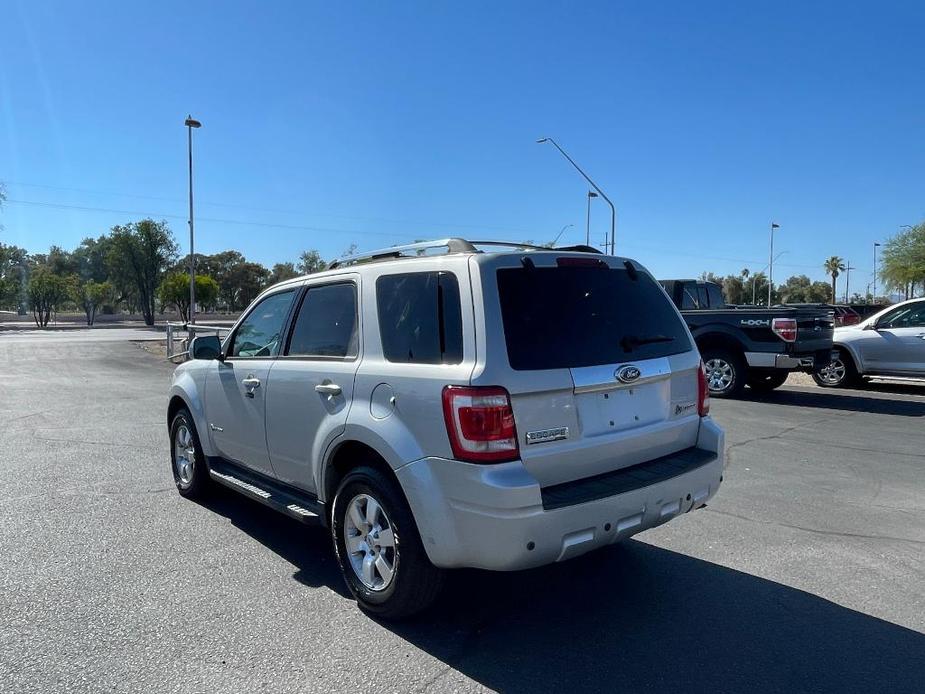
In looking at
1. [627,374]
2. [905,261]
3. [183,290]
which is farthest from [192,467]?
[183,290]

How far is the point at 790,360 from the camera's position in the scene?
10.9 metres

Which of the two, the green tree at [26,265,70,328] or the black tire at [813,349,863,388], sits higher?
the green tree at [26,265,70,328]

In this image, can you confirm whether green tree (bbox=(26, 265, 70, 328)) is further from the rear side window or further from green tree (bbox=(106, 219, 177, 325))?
the rear side window

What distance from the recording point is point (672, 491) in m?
3.66

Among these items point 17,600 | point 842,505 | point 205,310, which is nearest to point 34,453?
point 17,600

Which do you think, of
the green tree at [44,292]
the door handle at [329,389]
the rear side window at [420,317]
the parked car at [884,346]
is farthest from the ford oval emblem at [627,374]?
the green tree at [44,292]

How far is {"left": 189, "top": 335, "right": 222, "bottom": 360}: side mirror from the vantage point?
529 cm

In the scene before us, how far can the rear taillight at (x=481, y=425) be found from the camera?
10.2 feet

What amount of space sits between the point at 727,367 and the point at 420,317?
9.49 meters

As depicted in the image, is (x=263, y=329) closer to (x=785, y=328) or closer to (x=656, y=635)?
(x=656, y=635)

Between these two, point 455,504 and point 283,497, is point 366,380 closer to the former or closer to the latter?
point 455,504

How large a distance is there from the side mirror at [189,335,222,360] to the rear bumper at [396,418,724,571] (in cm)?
258

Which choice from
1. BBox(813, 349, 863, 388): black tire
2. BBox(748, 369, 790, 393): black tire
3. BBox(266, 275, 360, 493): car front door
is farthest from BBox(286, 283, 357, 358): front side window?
BBox(813, 349, 863, 388): black tire

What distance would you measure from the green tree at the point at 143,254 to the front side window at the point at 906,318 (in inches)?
2763
